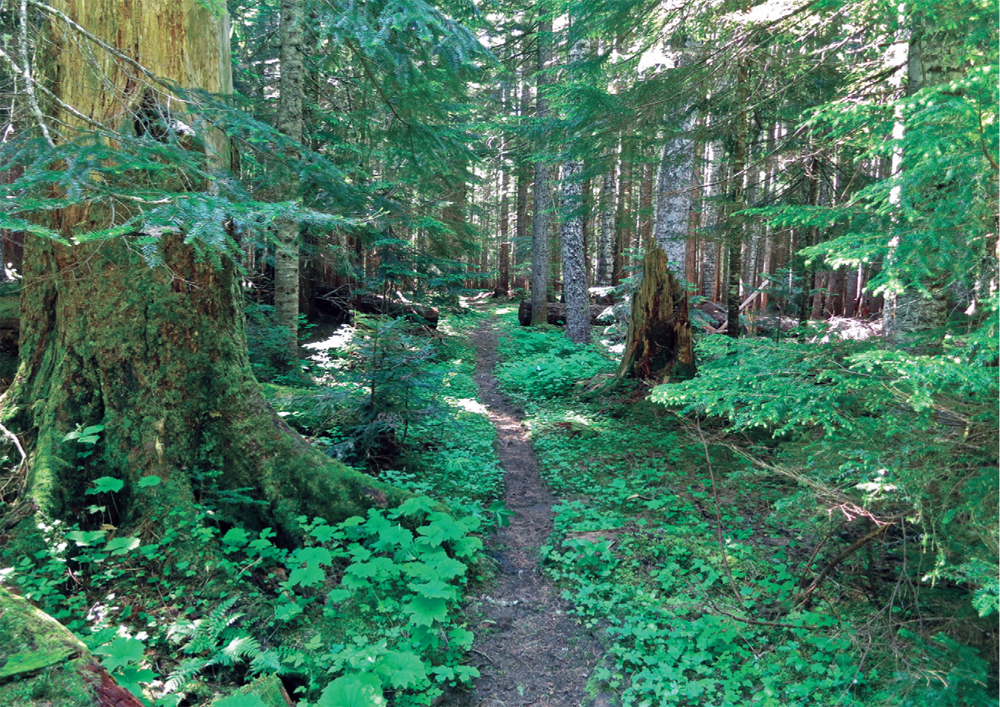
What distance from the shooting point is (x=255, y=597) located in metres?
3.52

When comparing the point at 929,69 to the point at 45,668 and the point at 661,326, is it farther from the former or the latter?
the point at 45,668

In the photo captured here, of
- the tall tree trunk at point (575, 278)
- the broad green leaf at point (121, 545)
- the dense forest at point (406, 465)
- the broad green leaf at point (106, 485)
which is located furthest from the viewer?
the tall tree trunk at point (575, 278)

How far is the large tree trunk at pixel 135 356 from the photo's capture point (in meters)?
3.79

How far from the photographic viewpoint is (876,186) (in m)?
2.79

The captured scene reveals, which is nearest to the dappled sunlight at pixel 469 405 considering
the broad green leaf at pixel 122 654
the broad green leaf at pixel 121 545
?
the broad green leaf at pixel 121 545

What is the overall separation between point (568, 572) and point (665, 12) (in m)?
7.64

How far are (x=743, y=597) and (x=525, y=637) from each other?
165 cm

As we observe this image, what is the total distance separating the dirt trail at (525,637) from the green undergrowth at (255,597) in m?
0.19

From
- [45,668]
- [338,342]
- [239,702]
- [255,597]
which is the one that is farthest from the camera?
[338,342]

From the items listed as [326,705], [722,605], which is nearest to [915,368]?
[722,605]

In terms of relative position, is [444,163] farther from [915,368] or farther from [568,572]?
[915,368]

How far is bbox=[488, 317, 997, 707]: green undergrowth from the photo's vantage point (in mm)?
3000

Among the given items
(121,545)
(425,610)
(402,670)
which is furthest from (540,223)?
(402,670)

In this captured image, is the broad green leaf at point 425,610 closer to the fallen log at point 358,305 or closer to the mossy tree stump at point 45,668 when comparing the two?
the mossy tree stump at point 45,668
